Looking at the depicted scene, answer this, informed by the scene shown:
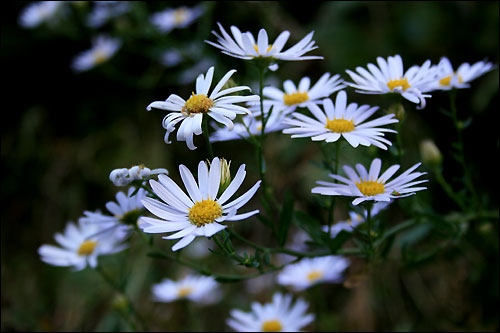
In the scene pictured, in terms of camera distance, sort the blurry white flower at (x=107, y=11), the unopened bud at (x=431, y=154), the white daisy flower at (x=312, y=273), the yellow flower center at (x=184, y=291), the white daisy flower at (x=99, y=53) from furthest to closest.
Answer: the white daisy flower at (x=99, y=53)
the blurry white flower at (x=107, y=11)
the yellow flower center at (x=184, y=291)
the white daisy flower at (x=312, y=273)
the unopened bud at (x=431, y=154)

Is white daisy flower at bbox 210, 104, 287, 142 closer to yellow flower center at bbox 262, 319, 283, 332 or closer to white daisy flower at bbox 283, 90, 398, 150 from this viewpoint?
white daisy flower at bbox 283, 90, 398, 150

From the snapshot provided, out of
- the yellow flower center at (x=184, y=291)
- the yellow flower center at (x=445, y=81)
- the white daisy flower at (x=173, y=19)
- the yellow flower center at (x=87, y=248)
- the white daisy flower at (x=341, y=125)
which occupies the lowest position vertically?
the yellow flower center at (x=184, y=291)

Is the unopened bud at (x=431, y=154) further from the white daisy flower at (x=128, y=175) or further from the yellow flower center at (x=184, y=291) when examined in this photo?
the yellow flower center at (x=184, y=291)

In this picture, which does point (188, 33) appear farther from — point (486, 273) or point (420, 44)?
point (486, 273)

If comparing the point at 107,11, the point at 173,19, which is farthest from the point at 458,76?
the point at 107,11

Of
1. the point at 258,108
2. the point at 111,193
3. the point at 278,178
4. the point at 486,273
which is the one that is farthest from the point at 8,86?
the point at 486,273

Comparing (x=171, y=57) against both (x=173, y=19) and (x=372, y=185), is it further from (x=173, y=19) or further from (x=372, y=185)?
(x=372, y=185)

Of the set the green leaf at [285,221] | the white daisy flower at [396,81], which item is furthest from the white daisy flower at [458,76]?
the green leaf at [285,221]

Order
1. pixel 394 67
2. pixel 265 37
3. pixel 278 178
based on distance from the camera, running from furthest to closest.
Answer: pixel 278 178 < pixel 394 67 < pixel 265 37
